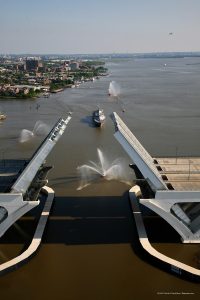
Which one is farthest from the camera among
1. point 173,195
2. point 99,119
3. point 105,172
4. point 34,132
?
point 99,119

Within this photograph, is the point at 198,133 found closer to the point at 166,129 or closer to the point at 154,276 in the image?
the point at 166,129

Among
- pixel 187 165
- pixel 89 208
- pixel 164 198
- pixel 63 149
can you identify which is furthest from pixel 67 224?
pixel 63 149

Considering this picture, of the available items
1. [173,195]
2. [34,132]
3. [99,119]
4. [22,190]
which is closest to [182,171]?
[173,195]

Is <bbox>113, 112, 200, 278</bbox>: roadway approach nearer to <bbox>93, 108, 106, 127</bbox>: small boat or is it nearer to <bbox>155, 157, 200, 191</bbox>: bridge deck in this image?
<bbox>155, 157, 200, 191</bbox>: bridge deck

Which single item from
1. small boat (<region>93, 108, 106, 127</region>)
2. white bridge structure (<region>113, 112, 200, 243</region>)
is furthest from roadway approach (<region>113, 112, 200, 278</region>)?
small boat (<region>93, 108, 106, 127</region>)

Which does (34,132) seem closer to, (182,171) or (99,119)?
(99,119)

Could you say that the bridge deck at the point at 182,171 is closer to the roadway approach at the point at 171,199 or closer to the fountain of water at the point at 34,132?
the roadway approach at the point at 171,199
